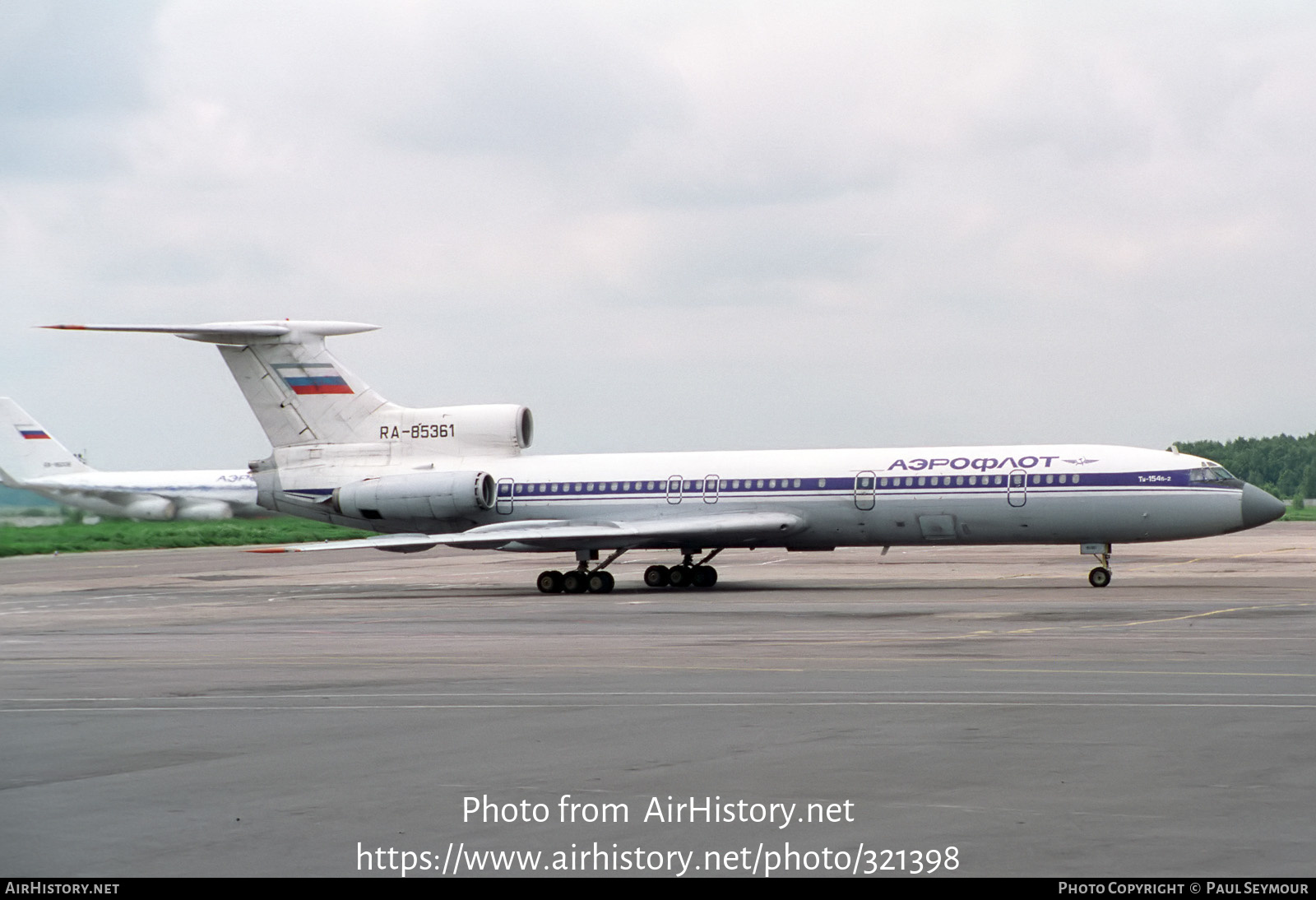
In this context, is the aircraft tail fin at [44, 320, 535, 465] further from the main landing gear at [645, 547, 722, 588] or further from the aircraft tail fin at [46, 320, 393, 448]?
the main landing gear at [645, 547, 722, 588]

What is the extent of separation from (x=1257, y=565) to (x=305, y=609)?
1127 inches

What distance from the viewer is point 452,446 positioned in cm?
4169

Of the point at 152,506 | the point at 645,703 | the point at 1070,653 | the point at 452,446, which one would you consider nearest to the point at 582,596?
the point at 452,446

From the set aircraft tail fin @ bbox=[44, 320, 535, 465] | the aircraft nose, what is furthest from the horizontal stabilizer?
the aircraft nose

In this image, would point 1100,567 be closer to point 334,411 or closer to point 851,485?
point 851,485

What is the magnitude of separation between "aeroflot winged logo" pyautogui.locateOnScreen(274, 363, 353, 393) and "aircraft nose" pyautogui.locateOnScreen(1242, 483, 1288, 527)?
907 inches

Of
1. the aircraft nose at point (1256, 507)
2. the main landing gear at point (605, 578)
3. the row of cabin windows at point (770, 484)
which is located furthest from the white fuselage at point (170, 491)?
the aircraft nose at point (1256, 507)

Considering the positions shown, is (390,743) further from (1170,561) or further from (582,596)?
(1170,561)

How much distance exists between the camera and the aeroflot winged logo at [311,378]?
1655 inches

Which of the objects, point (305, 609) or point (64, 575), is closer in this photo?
point (305, 609)

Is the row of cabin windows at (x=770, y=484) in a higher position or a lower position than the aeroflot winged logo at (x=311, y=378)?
lower

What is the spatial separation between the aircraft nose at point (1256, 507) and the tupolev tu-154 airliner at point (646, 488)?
0.14ft

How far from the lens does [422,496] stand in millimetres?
40188

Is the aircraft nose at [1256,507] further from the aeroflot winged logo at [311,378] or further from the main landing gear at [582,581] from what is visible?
the aeroflot winged logo at [311,378]
